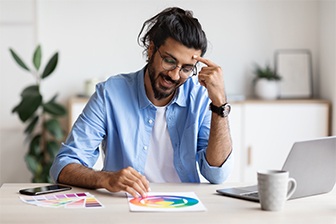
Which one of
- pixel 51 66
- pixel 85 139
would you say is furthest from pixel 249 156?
pixel 85 139

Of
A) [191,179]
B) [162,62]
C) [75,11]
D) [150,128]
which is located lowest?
[191,179]

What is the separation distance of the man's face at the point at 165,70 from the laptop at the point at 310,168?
54 centimetres

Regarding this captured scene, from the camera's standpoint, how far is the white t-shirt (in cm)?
182

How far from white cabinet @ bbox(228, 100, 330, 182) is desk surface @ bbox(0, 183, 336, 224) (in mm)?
2036

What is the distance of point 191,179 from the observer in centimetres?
182

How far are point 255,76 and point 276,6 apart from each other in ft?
2.20

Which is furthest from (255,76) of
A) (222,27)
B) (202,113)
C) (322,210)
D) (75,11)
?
(322,210)

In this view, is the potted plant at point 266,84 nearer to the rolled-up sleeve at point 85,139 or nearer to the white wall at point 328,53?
the white wall at point 328,53

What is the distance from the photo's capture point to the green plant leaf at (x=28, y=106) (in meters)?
3.06

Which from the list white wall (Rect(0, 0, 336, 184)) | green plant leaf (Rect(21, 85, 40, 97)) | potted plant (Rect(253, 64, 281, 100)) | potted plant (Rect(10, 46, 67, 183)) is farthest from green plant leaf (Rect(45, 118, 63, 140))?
potted plant (Rect(253, 64, 281, 100))

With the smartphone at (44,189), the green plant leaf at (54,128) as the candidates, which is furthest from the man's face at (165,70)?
the green plant leaf at (54,128)

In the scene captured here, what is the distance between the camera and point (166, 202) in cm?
126

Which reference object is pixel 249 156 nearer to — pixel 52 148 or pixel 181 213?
pixel 52 148

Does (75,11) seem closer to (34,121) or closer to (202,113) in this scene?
(34,121)
